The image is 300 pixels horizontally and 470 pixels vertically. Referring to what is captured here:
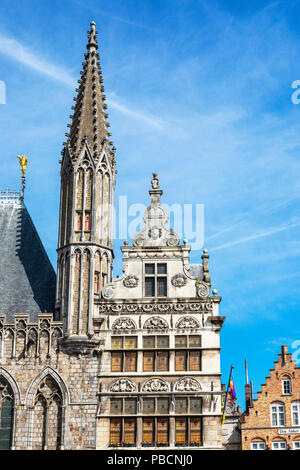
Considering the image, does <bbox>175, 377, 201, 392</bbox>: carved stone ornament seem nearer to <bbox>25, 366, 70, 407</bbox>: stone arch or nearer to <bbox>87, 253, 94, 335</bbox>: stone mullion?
<bbox>87, 253, 94, 335</bbox>: stone mullion

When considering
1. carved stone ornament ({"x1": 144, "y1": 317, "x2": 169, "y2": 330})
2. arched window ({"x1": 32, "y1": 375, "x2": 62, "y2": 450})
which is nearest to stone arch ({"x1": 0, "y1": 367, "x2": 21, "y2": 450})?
arched window ({"x1": 32, "y1": 375, "x2": 62, "y2": 450})

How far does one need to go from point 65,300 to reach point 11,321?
3.08 metres

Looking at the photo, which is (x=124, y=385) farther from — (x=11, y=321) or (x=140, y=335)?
(x=11, y=321)

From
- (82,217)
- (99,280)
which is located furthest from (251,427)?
(82,217)

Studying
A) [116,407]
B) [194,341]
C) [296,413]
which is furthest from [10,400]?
[296,413]

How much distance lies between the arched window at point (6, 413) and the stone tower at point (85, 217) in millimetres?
3591

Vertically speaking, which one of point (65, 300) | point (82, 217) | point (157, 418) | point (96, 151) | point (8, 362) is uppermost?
point (96, 151)

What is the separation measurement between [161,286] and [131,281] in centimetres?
156

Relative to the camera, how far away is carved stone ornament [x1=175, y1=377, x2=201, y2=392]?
1398 inches

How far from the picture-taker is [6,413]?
3578 centimetres

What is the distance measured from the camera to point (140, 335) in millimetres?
36562

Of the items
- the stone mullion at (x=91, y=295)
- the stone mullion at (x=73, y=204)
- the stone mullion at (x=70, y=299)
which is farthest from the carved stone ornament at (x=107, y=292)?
the stone mullion at (x=73, y=204)

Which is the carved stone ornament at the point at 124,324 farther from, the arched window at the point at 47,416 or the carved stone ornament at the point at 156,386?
the arched window at the point at 47,416

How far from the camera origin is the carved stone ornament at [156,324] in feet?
120
